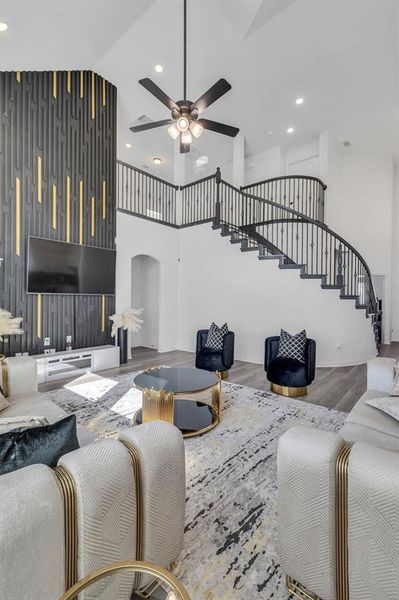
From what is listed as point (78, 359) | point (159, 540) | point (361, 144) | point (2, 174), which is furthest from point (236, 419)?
point (361, 144)

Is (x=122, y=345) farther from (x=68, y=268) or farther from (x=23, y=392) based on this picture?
(x=23, y=392)

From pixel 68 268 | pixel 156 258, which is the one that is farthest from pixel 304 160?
pixel 68 268

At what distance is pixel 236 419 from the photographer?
10.00 feet

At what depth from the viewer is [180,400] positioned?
3.47 m

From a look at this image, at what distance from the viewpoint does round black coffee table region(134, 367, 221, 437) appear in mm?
2643

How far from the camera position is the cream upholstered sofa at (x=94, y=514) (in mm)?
811

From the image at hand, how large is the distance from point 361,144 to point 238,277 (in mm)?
5258

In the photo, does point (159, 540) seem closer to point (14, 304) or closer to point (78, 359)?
point (78, 359)

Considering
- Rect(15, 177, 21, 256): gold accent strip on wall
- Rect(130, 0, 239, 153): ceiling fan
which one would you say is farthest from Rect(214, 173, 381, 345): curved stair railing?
Rect(15, 177, 21, 256): gold accent strip on wall

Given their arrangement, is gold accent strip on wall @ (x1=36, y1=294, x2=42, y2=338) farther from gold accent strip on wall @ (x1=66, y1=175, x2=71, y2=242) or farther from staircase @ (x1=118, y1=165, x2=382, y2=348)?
staircase @ (x1=118, y1=165, x2=382, y2=348)

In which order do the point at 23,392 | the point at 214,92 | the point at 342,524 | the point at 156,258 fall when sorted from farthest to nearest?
the point at 156,258
the point at 214,92
the point at 23,392
the point at 342,524

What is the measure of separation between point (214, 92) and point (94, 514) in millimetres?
3932

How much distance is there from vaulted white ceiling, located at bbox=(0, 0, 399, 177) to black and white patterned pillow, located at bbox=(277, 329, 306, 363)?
480 cm

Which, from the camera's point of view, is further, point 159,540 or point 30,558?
point 159,540
